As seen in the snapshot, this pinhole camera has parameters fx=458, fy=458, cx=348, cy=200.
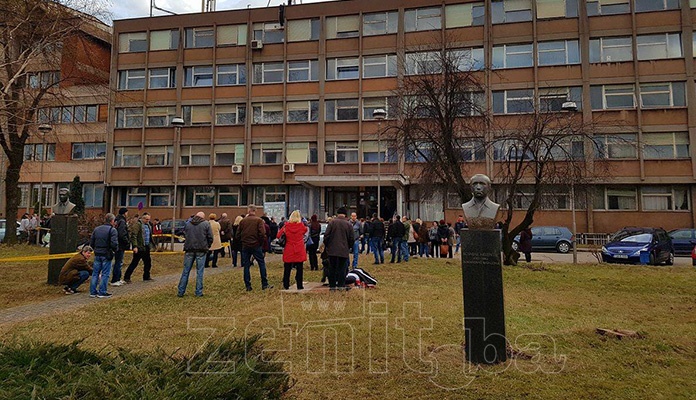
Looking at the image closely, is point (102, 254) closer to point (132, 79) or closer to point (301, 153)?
point (301, 153)

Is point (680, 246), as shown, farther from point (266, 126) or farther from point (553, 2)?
point (266, 126)

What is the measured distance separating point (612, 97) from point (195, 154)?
101ft

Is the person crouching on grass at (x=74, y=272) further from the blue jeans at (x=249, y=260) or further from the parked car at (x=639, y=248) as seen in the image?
the parked car at (x=639, y=248)

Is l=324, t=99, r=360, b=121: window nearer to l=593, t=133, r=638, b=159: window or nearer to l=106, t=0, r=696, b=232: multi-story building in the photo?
l=106, t=0, r=696, b=232: multi-story building

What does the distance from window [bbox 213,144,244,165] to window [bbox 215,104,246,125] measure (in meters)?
1.94

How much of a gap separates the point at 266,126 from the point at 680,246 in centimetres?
2756

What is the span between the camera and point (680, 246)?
2348cm

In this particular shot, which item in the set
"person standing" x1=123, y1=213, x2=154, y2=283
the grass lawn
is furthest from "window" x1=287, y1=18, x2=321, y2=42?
the grass lawn

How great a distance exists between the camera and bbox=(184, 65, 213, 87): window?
37.3 metres

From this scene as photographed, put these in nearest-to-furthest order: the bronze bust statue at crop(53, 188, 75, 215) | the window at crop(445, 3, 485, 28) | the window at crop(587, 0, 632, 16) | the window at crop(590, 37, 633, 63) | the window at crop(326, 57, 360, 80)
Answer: the bronze bust statue at crop(53, 188, 75, 215) → the window at crop(590, 37, 633, 63) → the window at crop(587, 0, 632, 16) → the window at crop(445, 3, 485, 28) → the window at crop(326, 57, 360, 80)

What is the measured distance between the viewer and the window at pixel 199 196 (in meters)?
36.3

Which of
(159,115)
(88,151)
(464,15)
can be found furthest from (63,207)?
(88,151)

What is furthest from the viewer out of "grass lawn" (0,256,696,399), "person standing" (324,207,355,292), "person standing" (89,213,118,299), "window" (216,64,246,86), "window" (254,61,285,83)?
"window" (216,64,246,86)

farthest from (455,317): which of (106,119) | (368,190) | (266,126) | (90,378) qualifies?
(106,119)
